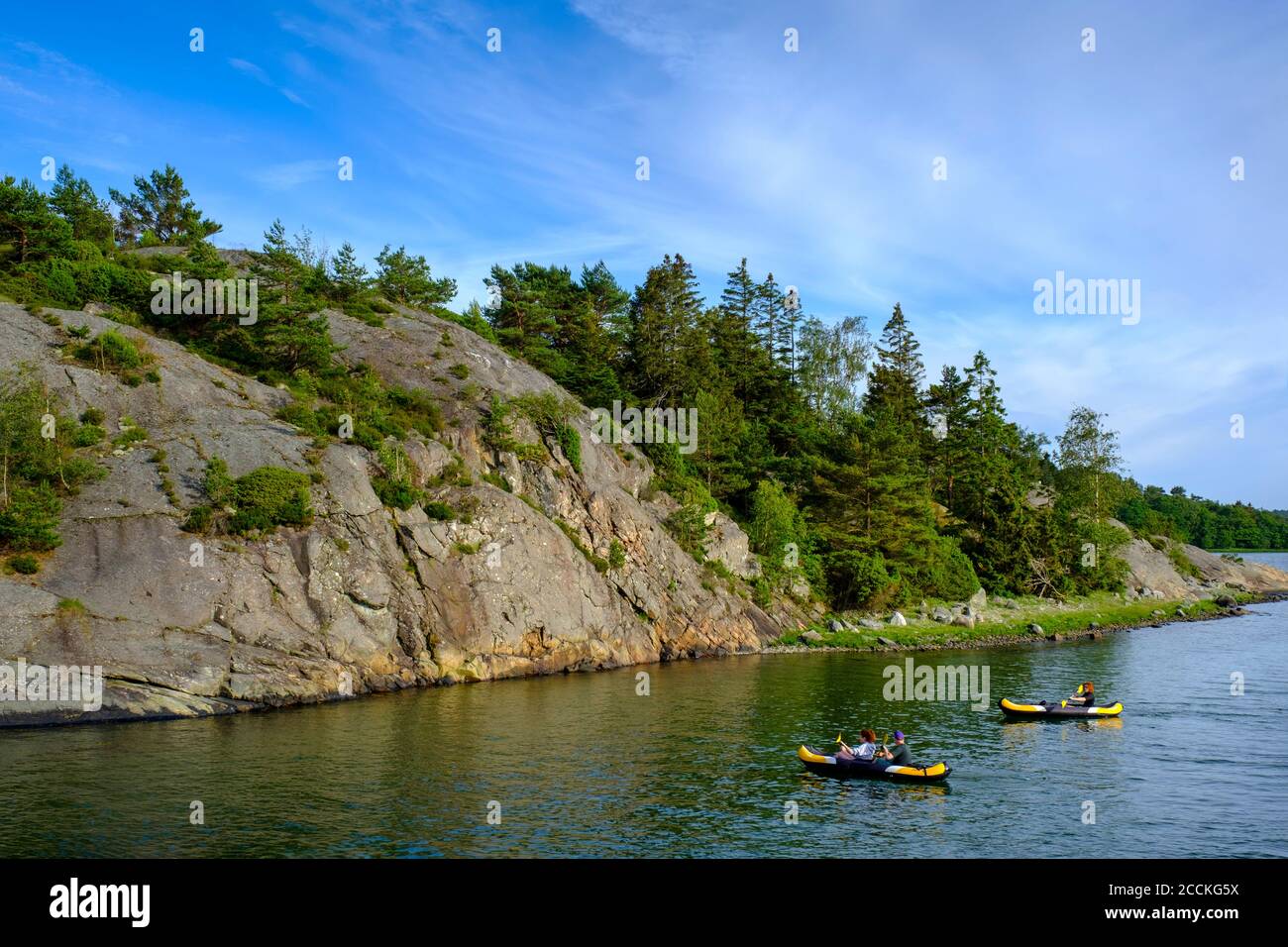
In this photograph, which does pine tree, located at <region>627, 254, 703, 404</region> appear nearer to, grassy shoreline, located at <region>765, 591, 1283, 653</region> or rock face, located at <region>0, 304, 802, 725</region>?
rock face, located at <region>0, 304, 802, 725</region>

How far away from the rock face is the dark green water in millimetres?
3471

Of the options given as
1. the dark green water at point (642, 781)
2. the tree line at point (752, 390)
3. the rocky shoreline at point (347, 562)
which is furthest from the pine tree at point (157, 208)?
the dark green water at point (642, 781)

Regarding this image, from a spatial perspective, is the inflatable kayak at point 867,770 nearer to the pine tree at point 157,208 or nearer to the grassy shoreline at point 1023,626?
the grassy shoreline at point 1023,626

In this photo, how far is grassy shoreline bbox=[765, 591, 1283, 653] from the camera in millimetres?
74188

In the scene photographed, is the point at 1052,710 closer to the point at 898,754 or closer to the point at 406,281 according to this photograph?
the point at 898,754

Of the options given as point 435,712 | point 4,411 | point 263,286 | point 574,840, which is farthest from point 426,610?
point 263,286

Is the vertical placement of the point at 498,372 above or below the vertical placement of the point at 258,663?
above

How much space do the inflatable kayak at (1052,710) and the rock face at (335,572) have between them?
27398mm

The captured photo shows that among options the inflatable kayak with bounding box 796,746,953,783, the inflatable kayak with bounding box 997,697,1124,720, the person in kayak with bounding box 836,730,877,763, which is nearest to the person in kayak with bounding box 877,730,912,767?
the inflatable kayak with bounding box 796,746,953,783

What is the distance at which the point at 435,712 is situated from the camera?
44.2 meters

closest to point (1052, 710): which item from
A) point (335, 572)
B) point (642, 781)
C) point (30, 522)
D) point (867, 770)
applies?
point (867, 770)
